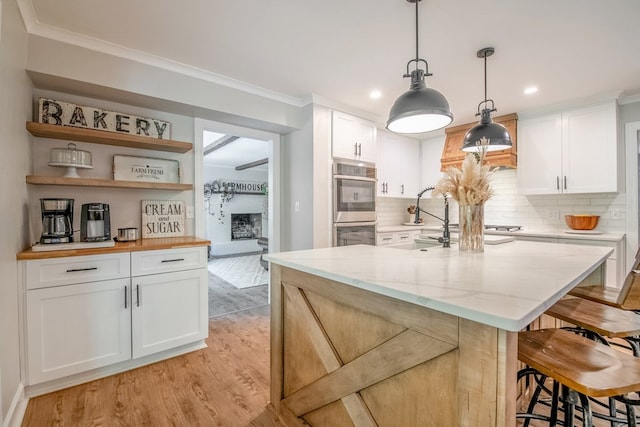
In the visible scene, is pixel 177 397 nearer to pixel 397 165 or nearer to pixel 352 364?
pixel 352 364

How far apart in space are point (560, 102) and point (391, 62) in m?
2.35

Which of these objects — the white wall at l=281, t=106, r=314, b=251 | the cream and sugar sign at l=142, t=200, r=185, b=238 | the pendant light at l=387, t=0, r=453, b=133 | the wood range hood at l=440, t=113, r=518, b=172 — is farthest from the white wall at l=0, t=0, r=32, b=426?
the wood range hood at l=440, t=113, r=518, b=172

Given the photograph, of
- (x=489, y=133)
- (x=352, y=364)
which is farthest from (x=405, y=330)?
(x=489, y=133)

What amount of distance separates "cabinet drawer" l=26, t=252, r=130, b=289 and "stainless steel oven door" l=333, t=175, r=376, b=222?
2113 millimetres

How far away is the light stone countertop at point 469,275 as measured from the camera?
0.83 metres

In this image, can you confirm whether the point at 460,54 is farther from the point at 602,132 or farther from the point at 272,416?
Result: the point at 272,416

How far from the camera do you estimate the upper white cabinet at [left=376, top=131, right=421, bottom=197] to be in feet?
14.5

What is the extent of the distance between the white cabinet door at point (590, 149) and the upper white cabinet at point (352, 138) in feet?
7.36

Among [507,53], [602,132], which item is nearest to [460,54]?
[507,53]

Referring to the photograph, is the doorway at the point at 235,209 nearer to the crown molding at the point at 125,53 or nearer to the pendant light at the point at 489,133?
the crown molding at the point at 125,53

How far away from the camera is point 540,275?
122 cm

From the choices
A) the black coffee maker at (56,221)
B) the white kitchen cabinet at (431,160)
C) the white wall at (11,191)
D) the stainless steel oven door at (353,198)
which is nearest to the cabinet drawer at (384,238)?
the stainless steel oven door at (353,198)

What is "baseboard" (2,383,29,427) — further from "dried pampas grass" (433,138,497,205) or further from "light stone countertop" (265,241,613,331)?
"dried pampas grass" (433,138,497,205)

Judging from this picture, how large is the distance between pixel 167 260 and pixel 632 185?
4.74 metres
